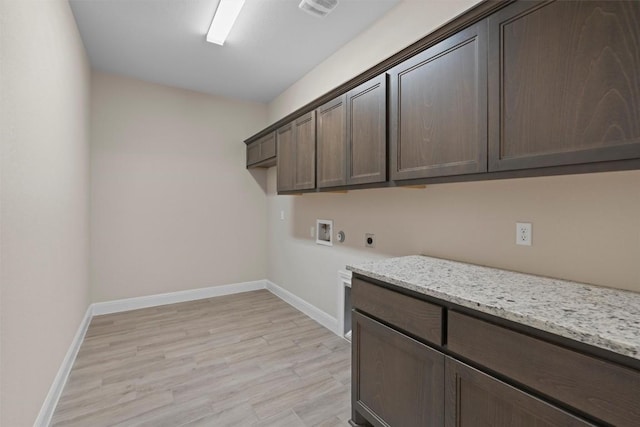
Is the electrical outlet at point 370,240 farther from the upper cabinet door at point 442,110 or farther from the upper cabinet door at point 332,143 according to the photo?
the upper cabinet door at point 442,110

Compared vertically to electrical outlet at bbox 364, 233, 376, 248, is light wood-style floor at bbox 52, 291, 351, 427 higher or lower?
lower

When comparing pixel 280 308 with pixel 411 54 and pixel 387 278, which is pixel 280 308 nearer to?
pixel 387 278

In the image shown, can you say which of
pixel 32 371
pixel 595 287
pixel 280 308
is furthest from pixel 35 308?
pixel 595 287

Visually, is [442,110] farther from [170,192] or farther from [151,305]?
[151,305]

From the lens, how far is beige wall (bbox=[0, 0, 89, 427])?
1.24m

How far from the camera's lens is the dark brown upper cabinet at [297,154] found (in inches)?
111

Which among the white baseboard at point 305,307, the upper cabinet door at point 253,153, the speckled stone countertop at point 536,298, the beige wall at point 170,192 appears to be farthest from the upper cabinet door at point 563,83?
the beige wall at point 170,192

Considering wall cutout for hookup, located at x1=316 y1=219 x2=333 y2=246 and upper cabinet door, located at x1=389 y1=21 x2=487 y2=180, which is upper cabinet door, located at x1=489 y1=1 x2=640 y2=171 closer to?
upper cabinet door, located at x1=389 y1=21 x2=487 y2=180

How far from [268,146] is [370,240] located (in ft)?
6.40

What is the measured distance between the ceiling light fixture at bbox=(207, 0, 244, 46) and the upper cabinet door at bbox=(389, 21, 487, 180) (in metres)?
Result: 1.40

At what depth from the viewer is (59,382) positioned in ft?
6.70

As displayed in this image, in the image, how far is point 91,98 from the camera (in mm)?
3482

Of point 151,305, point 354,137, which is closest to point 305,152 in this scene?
point 354,137

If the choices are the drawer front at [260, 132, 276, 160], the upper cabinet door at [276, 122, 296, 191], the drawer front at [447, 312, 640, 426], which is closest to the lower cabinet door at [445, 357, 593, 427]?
the drawer front at [447, 312, 640, 426]
